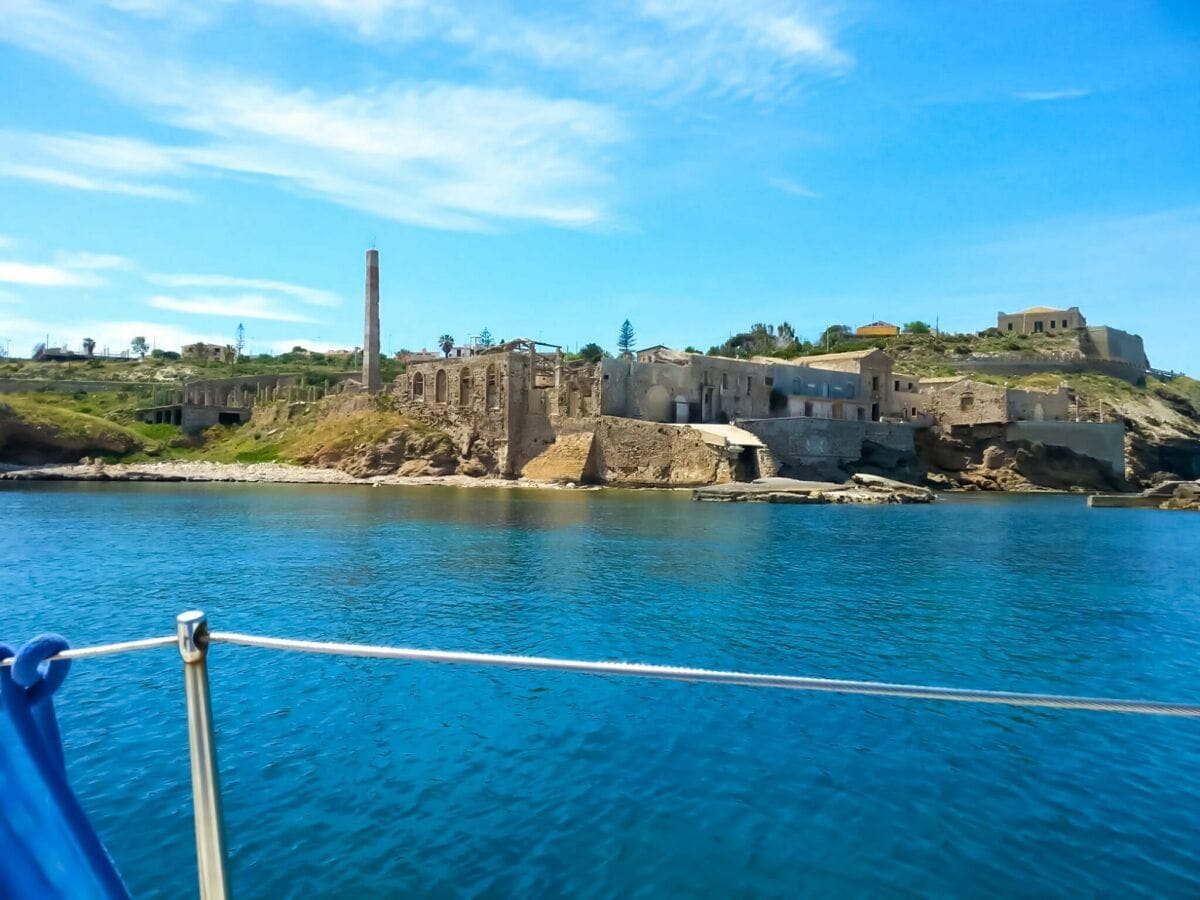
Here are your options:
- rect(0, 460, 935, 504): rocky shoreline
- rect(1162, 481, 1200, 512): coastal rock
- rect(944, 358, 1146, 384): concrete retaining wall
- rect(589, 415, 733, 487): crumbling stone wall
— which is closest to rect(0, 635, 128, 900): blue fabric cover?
rect(0, 460, 935, 504): rocky shoreline

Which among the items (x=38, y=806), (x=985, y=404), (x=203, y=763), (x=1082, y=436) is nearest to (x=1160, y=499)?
(x=1082, y=436)

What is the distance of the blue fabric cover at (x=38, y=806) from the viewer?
233 centimetres

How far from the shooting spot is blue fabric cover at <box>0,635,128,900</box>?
2.33 m

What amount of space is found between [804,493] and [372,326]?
3649cm

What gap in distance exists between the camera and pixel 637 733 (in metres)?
8.84

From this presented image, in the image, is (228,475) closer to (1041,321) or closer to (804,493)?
(804,493)

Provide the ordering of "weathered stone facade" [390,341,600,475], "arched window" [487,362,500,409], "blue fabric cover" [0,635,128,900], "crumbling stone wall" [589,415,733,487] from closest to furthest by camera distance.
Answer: "blue fabric cover" [0,635,128,900] < "crumbling stone wall" [589,415,733,487] < "weathered stone facade" [390,341,600,475] < "arched window" [487,362,500,409]

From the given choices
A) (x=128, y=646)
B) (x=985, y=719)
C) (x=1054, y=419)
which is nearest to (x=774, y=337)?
(x=1054, y=419)

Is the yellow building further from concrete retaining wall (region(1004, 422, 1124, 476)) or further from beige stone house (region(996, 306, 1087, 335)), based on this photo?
concrete retaining wall (region(1004, 422, 1124, 476))

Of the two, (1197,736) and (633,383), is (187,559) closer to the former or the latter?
(1197,736)

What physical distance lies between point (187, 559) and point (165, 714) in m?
12.8

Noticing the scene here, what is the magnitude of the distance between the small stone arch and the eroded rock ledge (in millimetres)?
18979

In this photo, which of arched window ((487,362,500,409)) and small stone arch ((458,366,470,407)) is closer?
arched window ((487,362,500,409))

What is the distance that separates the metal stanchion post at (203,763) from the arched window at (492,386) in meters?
52.9
